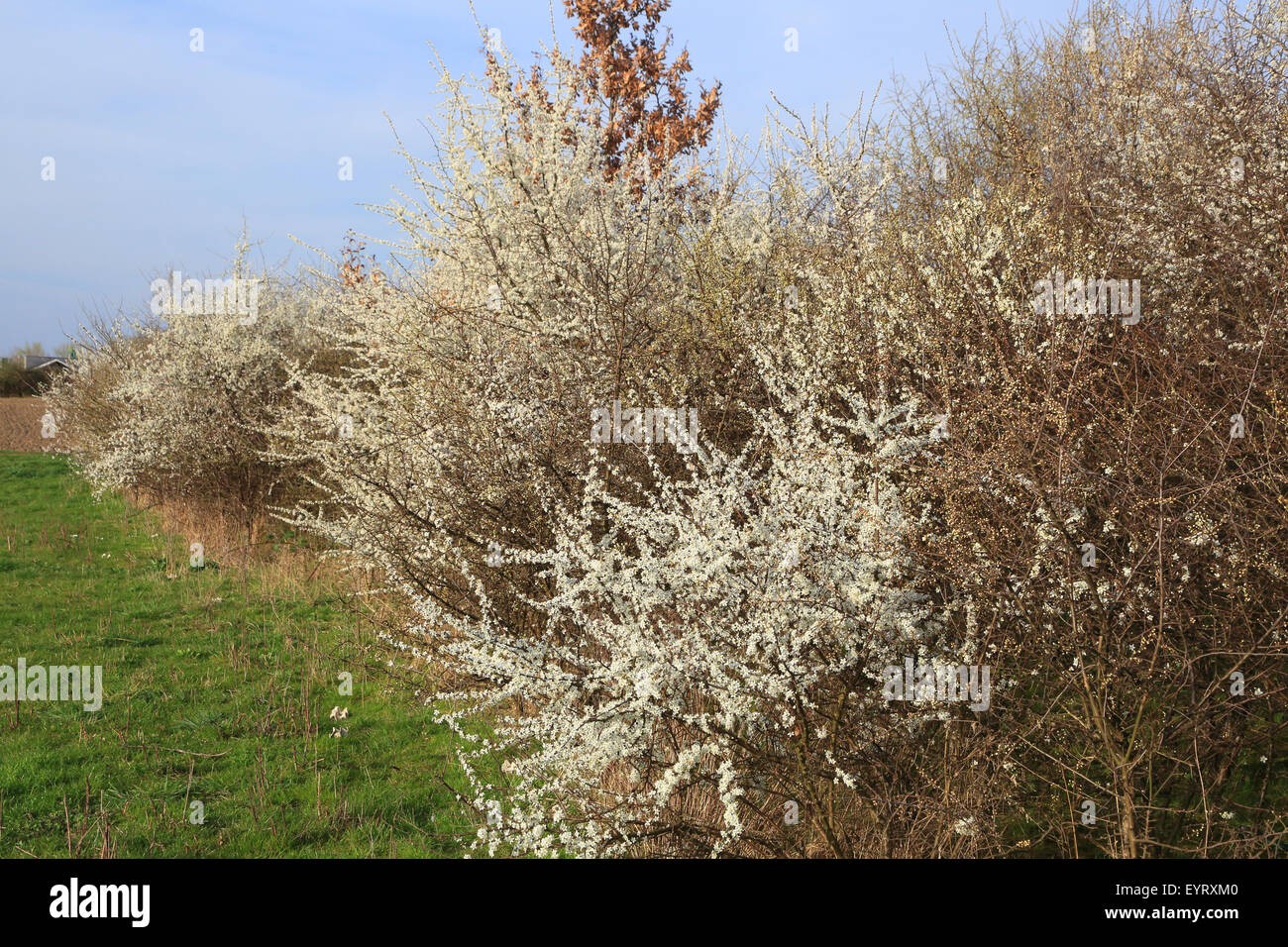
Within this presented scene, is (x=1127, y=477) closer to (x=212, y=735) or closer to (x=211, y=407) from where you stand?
(x=212, y=735)

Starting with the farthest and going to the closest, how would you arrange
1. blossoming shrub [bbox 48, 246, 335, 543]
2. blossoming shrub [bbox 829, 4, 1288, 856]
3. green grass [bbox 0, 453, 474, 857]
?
blossoming shrub [bbox 48, 246, 335, 543]
green grass [bbox 0, 453, 474, 857]
blossoming shrub [bbox 829, 4, 1288, 856]

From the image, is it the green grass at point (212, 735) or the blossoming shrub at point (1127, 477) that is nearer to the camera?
the blossoming shrub at point (1127, 477)

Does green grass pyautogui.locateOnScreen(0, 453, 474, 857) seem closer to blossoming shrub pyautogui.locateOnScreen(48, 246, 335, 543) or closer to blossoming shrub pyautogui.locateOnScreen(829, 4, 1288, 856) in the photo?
blossoming shrub pyautogui.locateOnScreen(48, 246, 335, 543)

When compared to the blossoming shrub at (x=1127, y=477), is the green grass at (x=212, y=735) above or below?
below

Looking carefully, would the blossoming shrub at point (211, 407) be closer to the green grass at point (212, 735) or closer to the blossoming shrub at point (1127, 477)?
the green grass at point (212, 735)

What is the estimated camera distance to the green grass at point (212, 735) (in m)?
4.53

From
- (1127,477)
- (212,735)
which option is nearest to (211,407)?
(212,735)

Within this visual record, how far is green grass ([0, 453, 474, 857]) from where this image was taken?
14.9ft

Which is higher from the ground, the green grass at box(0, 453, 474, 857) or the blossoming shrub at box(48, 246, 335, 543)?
the blossoming shrub at box(48, 246, 335, 543)

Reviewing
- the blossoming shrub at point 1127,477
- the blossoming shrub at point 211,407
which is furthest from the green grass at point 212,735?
the blossoming shrub at point 1127,477

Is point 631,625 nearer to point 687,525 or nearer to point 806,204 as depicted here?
point 687,525

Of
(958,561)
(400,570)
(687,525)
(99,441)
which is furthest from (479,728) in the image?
(99,441)

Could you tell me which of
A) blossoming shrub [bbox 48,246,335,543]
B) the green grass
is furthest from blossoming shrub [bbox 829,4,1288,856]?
blossoming shrub [bbox 48,246,335,543]

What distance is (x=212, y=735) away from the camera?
5.83 meters
